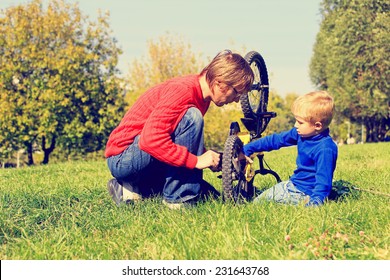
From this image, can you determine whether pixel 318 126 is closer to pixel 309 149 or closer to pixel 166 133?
pixel 309 149

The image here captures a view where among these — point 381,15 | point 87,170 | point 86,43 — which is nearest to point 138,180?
point 87,170

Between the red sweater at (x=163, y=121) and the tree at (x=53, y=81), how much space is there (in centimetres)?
2334

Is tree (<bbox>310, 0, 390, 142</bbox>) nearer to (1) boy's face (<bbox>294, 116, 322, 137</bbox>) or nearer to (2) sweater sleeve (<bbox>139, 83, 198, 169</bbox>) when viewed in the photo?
(1) boy's face (<bbox>294, 116, 322, 137</bbox>)

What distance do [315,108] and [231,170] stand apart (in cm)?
114

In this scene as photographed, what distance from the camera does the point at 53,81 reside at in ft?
90.7

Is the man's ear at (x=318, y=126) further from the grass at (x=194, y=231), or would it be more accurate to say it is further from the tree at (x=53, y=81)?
the tree at (x=53, y=81)

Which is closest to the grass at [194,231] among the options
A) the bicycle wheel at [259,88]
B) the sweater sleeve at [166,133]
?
the sweater sleeve at [166,133]

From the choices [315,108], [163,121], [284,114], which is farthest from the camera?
[284,114]

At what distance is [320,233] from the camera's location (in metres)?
3.55

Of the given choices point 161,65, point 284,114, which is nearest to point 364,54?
point 161,65

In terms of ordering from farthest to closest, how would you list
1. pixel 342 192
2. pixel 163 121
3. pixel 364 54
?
1. pixel 364 54
2. pixel 342 192
3. pixel 163 121

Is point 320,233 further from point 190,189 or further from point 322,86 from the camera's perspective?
point 322,86

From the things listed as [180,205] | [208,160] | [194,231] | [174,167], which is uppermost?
[208,160]

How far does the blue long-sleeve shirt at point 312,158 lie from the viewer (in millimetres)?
4875
